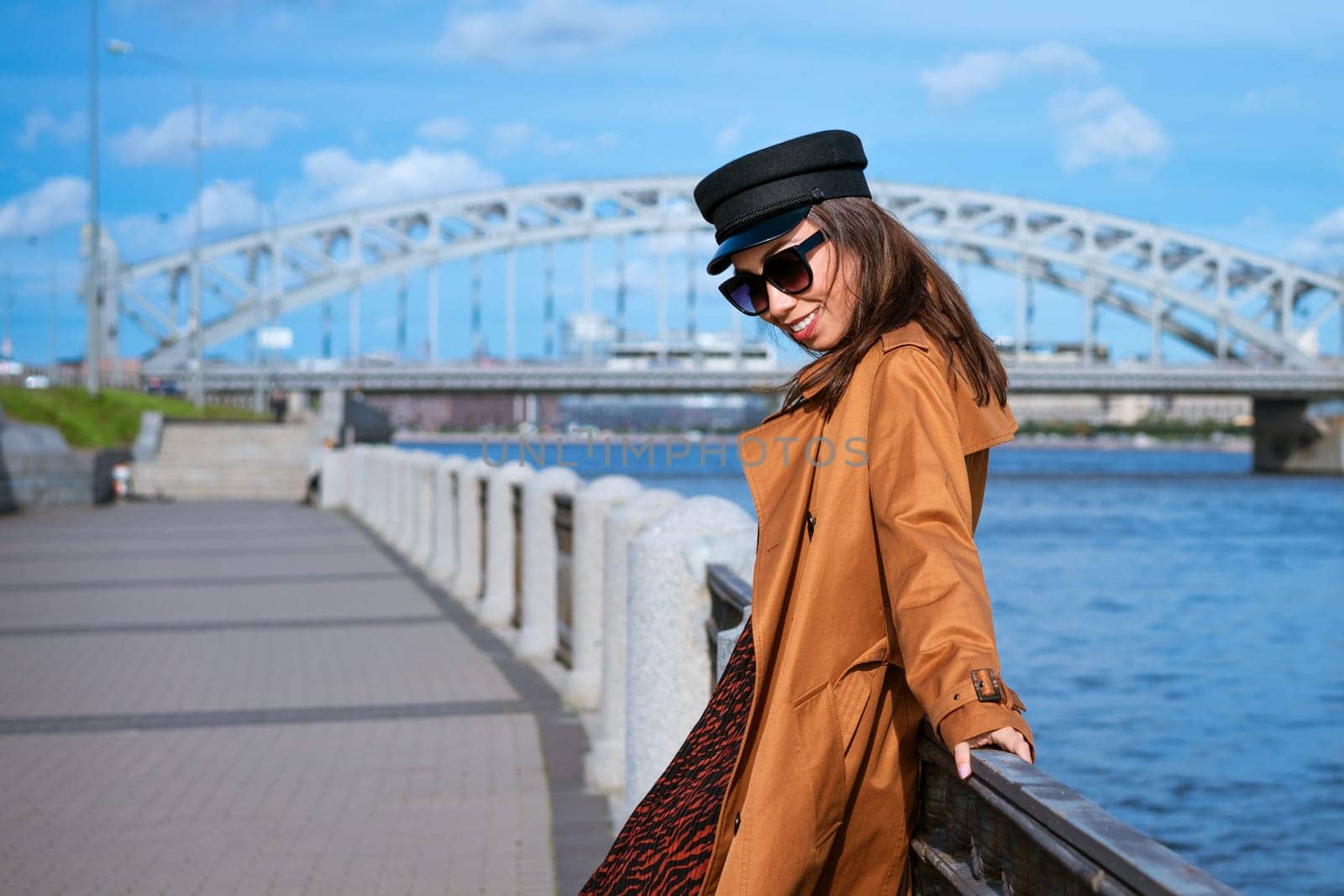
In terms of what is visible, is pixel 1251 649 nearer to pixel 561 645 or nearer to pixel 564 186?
pixel 561 645

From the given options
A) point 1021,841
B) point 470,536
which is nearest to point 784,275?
point 1021,841

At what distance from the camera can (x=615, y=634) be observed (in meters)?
5.73

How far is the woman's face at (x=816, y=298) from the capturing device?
6.79ft

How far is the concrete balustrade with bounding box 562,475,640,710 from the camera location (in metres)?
6.55

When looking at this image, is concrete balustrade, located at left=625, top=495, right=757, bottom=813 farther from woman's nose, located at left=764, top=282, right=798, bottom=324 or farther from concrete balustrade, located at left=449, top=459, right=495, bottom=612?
concrete balustrade, located at left=449, top=459, right=495, bottom=612

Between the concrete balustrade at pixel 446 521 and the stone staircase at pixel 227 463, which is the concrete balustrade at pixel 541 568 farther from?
the stone staircase at pixel 227 463

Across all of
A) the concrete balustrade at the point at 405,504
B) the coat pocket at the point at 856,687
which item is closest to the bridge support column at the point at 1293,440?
the concrete balustrade at the point at 405,504

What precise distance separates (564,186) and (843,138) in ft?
239

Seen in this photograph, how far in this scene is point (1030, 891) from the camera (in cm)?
171

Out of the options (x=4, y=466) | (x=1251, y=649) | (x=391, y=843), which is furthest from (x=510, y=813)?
(x=4, y=466)

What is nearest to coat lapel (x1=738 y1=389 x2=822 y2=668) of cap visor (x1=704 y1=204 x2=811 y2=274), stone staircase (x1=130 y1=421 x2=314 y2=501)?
cap visor (x1=704 y1=204 x2=811 y2=274)

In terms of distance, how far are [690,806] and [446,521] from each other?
34.2ft

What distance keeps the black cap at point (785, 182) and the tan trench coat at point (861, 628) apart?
226 millimetres

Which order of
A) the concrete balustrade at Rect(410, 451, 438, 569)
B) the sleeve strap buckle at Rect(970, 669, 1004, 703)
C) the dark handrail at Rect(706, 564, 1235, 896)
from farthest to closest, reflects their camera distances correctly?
the concrete balustrade at Rect(410, 451, 438, 569) < the sleeve strap buckle at Rect(970, 669, 1004, 703) < the dark handrail at Rect(706, 564, 1235, 896)
